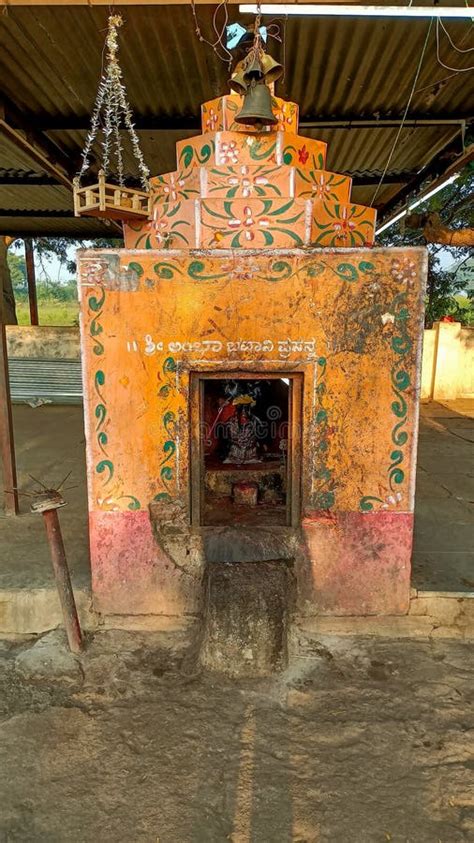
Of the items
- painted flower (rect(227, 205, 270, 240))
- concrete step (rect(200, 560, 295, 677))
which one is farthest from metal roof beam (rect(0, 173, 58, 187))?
concrete step (rect(200, 560, 295, 677))

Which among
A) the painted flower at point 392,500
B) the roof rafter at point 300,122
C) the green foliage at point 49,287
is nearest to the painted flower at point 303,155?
the roof rafter at point 300,122

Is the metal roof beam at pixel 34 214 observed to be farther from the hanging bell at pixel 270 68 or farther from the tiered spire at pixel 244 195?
the hanging bell at pixel 270 68

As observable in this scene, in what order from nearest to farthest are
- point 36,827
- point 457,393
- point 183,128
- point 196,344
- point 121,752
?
1. point 36,827
2. point 121,752
3. point 196,344
4. point 183,128
5. point 457,393

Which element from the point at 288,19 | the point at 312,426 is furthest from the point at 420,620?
the point at 288,19

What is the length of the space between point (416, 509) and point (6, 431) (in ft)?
13.1

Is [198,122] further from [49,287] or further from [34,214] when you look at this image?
[49,287]

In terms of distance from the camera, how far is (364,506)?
149 inches

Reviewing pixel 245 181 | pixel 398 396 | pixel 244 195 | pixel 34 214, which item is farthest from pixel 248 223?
pixel 34 214

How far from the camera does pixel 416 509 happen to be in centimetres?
560

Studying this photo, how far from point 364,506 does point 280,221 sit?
1971 millimetres

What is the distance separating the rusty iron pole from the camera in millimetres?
3342

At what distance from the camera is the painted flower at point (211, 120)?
3988 millimetres

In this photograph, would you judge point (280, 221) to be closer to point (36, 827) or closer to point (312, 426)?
point (312, 426)

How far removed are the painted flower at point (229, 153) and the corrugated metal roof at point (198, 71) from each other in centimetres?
78
